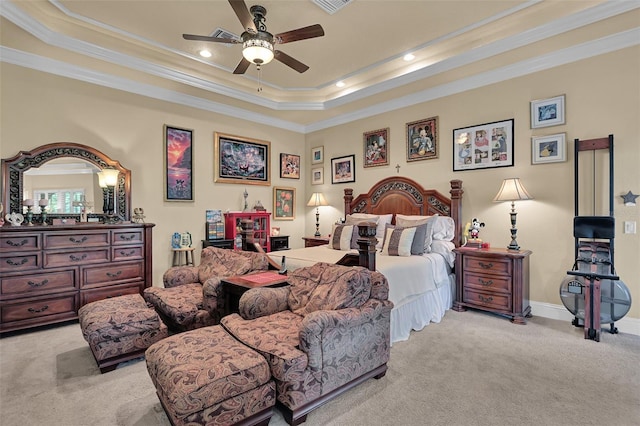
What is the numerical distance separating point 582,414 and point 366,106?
4.96m

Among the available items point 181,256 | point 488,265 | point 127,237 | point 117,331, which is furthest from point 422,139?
point 117,331

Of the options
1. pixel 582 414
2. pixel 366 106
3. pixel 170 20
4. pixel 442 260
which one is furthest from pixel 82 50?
pixel 582 414

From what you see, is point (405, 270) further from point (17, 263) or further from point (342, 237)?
point (17, 263)

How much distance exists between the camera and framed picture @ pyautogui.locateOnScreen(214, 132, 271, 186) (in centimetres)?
561

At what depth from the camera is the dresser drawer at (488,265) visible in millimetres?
3761

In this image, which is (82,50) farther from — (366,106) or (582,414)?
(582,414)

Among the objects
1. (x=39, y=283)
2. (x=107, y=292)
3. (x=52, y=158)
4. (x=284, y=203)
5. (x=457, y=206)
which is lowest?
(x=107, y=292)

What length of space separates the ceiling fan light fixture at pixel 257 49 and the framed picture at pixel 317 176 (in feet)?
12.5

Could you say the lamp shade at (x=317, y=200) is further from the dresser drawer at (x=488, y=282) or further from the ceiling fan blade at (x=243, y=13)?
the ceiling fan blade at (x=243, y=13)

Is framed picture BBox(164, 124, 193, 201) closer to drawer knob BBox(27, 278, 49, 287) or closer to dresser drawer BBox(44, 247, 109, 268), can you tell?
dresser drawer BBox(44, 247, 109, 268)

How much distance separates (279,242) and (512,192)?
13.2 ft

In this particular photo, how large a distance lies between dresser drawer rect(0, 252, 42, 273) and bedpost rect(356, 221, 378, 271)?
144 inches

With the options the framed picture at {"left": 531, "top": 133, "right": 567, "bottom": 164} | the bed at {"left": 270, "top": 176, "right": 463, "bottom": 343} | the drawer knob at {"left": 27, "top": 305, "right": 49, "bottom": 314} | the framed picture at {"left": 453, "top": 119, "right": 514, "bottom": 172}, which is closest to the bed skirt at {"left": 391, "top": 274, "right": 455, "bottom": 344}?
the bed at {"left": 270, "top": 176, "right": 463, "bottom": 343}

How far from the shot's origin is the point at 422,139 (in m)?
5.06
